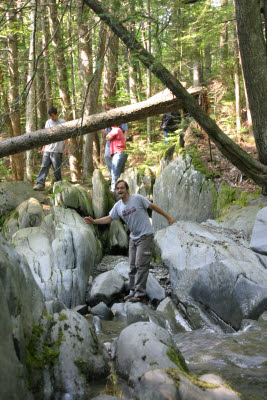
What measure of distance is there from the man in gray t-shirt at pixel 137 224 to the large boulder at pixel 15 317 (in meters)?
3.17

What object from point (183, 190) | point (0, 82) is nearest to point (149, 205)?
point (183, 190)

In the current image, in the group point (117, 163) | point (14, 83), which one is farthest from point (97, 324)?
point (14, 83)

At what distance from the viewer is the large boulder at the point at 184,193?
9750 mm

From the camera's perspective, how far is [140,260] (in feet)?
22.5

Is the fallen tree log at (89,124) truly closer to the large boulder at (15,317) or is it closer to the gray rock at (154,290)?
the gray rock at (154,290)

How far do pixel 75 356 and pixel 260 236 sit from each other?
4553 mm

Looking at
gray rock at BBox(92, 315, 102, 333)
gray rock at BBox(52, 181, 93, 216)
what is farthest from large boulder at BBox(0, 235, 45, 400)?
gray rock at BBox(52, 181, 93, 216)

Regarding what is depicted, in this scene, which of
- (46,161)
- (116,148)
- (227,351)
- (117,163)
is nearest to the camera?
(227,351)

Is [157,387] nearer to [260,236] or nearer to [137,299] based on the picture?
[137,299]

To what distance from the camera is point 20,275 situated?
3.34 m

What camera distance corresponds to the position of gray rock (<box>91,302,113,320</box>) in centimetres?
698

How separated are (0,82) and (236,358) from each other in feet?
43.5

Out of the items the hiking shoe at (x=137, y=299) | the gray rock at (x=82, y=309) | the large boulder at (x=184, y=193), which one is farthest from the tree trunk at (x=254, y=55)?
the gray rock at (x=82, y=309)

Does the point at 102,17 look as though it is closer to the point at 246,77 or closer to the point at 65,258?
the point at 246,77
